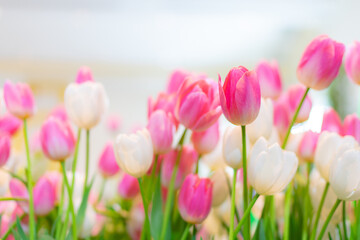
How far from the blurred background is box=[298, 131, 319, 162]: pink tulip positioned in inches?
106

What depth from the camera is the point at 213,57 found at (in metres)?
4.19

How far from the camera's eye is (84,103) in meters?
0.33

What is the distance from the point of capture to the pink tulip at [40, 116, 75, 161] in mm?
327

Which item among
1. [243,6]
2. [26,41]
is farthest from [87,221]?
[26,41]

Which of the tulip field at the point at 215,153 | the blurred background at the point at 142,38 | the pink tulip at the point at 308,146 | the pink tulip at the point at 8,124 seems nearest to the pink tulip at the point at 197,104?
the tulip field at the point at 215,153

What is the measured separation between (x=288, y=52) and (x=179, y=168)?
13.1 feet

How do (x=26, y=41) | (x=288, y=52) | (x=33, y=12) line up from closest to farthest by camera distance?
(x=33, y=12) < (x=26, y=41) < (x=288, y=52)

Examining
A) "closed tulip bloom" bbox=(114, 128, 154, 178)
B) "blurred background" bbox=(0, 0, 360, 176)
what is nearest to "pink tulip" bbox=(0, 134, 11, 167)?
"closed tulip bloom" bbox=(114, 128, 154, 178)

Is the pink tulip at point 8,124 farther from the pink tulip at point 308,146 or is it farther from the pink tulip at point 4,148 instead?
the pink tulip at point 308,146

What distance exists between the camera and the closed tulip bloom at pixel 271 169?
26 cm

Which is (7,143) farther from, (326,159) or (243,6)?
(243,6)

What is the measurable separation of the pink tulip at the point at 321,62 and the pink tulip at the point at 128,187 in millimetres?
207

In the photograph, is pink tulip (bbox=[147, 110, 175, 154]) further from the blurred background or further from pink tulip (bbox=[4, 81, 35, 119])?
the blurred background

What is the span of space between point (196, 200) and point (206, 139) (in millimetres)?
58
